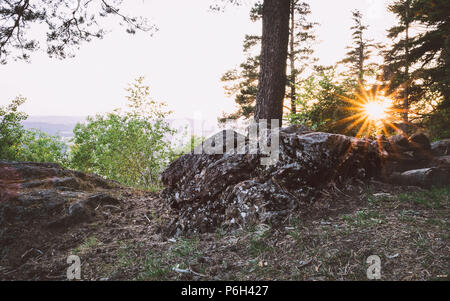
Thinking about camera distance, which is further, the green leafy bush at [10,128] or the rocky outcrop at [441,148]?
the green leafy bush at [10,128]

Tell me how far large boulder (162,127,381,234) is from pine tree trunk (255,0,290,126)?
1.30m

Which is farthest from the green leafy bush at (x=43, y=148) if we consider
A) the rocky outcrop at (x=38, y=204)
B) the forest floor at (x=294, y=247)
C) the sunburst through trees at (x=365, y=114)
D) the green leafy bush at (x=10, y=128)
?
the sunburst through trees at (x=365, y=114)

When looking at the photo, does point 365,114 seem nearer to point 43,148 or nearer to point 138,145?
point 138,145

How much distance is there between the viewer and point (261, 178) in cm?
324

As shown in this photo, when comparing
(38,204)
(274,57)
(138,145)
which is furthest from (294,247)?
(138,145)

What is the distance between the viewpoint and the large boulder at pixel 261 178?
9.87 ft

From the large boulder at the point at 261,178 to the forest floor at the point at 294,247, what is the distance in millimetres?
211

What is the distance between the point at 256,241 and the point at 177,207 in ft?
5.29

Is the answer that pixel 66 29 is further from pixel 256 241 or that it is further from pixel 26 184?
pixel 256 241

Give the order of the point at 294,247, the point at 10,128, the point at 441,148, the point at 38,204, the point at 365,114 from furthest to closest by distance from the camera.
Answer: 1. the point at 10,128
2. the point at 365,114
3. the point at 441,148
4. the point at 38,204
5. the point at 294,247

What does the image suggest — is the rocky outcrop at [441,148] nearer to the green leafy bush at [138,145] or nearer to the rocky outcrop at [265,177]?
the rocky outcrop at [265,177]

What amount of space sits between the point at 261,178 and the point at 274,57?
2729 millimetres

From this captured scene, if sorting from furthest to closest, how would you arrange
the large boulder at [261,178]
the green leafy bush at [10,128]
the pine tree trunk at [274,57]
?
the green leafy bush at [10,128], the pine tree trunk at [274,57], the large boulder at [261,178]

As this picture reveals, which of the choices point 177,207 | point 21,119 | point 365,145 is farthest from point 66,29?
point 21,119
